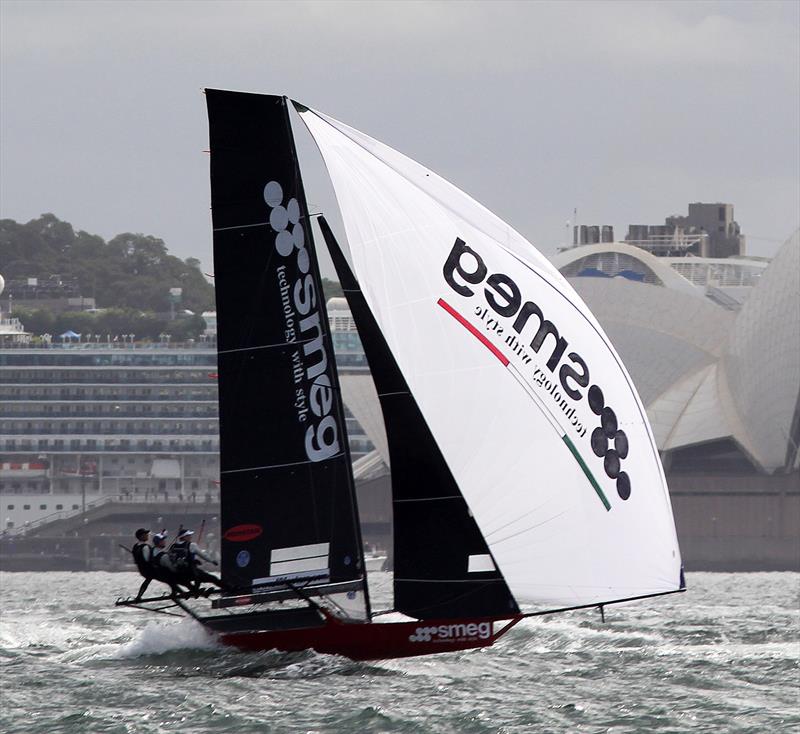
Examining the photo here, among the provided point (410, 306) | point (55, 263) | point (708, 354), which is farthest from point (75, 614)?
point (55, 263)

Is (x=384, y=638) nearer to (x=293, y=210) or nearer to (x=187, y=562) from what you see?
(x=187, y=562)

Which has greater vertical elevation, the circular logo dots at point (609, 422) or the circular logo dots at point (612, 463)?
the circular logo dots at point (609, 422)

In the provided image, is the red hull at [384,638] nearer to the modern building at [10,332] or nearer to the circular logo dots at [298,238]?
the circular logo dots at [298,238]

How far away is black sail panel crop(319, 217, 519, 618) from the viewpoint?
1194cm

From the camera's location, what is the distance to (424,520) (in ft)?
39.5

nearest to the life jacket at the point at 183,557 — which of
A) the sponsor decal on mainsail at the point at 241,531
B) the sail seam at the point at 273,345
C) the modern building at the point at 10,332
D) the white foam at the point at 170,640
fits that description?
the sponsor decal on mainsail at the point at 241,531

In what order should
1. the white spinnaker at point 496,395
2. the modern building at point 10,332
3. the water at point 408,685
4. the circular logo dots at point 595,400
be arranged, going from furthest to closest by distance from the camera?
the modern building at point 10,332 < the circular logo dots at point 595,400 < the white spinnaker at point 496,395 < the water at point 408,685

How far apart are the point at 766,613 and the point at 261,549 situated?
29.2ft

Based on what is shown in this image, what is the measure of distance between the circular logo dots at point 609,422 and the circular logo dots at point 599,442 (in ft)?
0.12

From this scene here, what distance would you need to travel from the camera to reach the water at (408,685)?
33.8 ft

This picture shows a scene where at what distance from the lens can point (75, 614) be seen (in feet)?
60.9

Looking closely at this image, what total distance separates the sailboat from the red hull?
0.04 feet

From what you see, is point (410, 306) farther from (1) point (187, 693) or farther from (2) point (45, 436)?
(2) point (45, 436)

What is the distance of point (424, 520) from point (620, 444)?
4.40 ft
